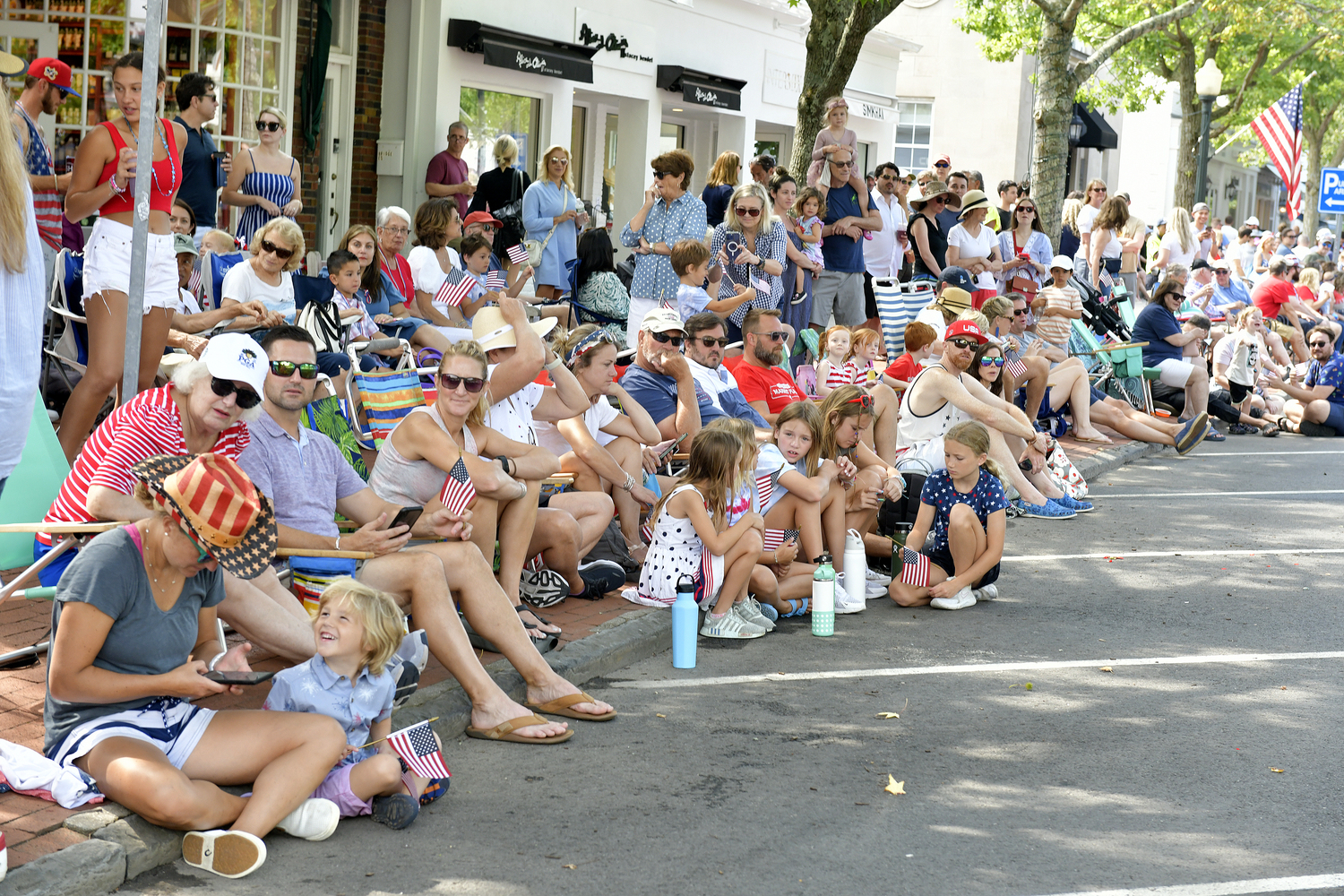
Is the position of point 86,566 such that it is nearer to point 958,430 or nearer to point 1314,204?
point 958,430

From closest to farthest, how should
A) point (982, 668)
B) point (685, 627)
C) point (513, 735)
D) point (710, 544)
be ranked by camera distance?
point (513, 735), point (685, 627), point (982, 668), point (710, 544)

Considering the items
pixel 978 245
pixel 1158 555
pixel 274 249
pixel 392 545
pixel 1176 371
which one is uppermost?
pixel 978 245

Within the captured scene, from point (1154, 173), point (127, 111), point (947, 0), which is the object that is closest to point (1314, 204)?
point (1154, 173)

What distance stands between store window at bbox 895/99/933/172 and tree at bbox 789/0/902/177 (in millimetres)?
22647

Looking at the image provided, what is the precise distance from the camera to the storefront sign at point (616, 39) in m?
17.0

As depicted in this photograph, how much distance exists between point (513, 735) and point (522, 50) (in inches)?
450

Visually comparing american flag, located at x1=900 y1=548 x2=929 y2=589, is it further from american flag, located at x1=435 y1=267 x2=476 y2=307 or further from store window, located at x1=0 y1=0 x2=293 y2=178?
store window, located at x1=0 y1=0 x2=293 y2=178

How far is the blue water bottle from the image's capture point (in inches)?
252

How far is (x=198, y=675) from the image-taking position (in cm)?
416

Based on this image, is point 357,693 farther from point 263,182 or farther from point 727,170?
point 727,170

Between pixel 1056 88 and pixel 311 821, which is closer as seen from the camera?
pixel 311 821

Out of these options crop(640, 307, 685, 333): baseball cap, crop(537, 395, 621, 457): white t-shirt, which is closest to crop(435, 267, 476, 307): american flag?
crop(640, 307, 685, 333): baseball cap

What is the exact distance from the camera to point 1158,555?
9.41 metres

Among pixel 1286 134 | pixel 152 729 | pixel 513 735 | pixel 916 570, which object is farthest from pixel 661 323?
pixel 1286 134
